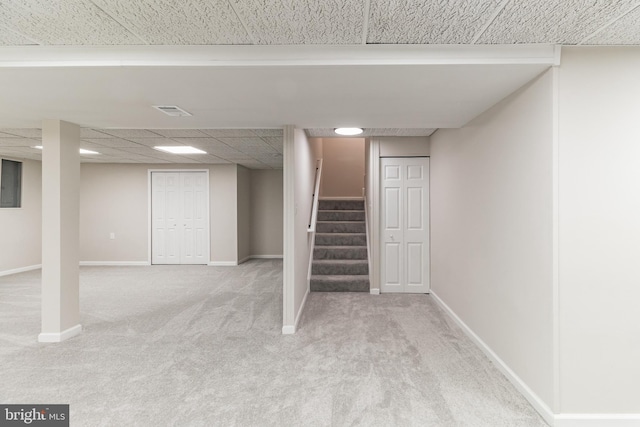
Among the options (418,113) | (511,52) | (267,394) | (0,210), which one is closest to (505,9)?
(511,52)

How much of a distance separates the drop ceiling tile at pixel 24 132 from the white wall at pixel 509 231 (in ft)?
16.4

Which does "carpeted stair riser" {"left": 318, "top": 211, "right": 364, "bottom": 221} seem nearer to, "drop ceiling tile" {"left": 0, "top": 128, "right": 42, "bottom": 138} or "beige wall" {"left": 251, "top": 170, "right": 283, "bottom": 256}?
"beige wall" {"left": 251, "top": 170, "right": 283, "bottom": 256}

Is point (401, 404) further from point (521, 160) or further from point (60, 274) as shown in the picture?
point (60, 274)

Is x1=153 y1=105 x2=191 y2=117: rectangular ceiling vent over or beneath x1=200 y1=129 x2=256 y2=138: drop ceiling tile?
beneath

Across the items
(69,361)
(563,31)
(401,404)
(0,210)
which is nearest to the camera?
(563,31)

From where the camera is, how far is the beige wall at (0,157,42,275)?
5652 millimetres

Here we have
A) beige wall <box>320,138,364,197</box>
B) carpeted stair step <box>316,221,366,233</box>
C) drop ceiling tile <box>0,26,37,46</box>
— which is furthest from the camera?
beige wall <box>320,138,364,197</box>

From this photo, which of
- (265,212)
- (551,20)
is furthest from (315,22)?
(265,212)

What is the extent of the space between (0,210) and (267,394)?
639 cm

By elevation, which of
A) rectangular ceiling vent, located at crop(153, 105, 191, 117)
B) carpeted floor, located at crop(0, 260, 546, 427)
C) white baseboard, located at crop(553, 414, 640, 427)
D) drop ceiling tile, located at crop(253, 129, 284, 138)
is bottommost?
carpeted floor, located at crop(0, 260, 546, 427)

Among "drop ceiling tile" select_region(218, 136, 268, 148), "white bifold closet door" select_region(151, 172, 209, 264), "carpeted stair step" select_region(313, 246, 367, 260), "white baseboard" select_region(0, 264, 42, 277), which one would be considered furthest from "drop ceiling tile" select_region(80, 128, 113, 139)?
"white baseboard" select_region(0, 264, 42, 277)

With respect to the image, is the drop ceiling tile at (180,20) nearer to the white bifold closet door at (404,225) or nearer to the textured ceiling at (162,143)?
the textured ceiling at (162,143)

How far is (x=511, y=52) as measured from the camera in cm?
179

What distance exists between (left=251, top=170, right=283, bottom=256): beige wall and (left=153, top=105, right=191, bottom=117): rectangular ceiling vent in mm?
4921
